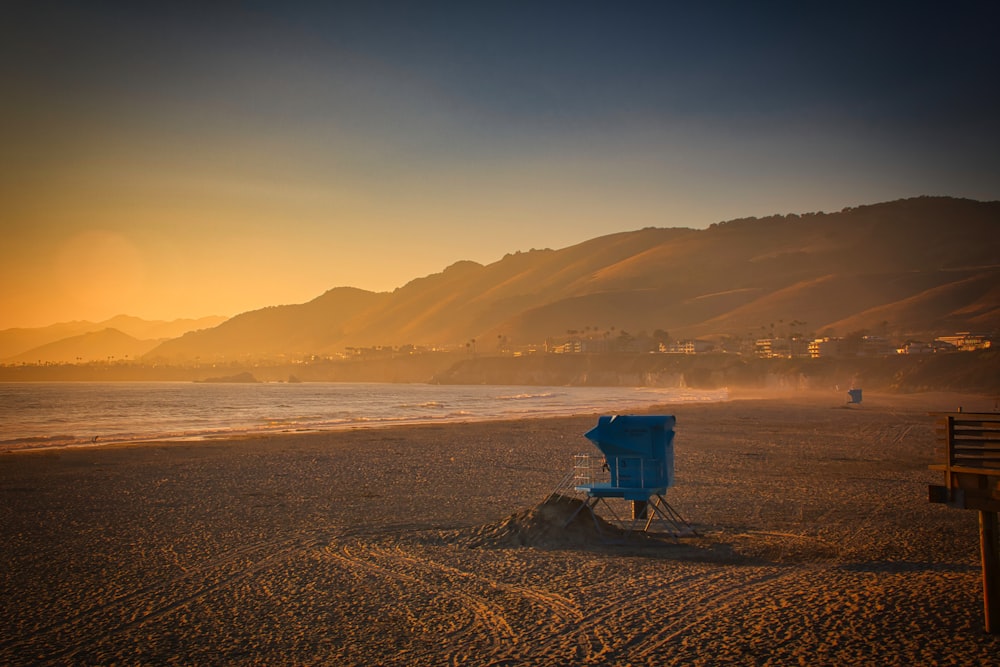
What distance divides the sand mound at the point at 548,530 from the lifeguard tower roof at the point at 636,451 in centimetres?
64

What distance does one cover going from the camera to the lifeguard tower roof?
13336 mm

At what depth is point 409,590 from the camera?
10555 millimetres

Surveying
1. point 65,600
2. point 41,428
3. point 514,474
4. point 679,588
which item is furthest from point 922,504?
point 41,428

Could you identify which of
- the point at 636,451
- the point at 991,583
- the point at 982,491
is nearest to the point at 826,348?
the point at 636,451

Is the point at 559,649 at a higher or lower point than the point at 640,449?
lower

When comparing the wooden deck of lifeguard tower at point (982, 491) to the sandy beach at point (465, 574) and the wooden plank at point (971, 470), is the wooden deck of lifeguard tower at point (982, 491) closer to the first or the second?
the wooden plank at point (971, 470)

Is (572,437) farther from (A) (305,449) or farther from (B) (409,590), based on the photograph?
(B) (409,590)

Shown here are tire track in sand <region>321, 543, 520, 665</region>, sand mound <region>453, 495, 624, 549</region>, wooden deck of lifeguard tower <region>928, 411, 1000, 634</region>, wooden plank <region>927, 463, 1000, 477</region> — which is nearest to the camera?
wooden plank <region>927, 463, 1000, 477</region>

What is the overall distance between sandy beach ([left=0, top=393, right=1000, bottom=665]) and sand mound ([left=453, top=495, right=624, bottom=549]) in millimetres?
60

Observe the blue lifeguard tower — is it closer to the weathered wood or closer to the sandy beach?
the sandy beach

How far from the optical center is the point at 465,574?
11.3 m

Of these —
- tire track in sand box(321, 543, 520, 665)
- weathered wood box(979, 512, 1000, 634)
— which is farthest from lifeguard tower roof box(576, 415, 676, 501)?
weathered wood box(979, 512, 1000, 634)

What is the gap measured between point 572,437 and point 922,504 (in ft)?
66.1

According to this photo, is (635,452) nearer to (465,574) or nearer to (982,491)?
(465,574)
